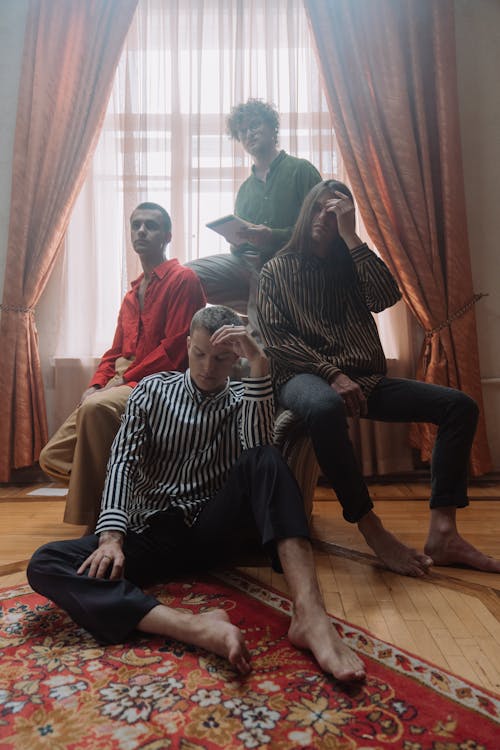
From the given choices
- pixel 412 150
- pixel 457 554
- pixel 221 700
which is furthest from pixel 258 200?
pixel 221 700

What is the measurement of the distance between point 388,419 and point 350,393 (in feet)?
0.69

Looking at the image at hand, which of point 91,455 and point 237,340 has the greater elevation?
point 237,340

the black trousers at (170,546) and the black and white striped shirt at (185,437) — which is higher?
the black and white striped shirt at (185,437)

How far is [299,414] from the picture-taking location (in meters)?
1.76

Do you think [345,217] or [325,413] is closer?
[325,413]

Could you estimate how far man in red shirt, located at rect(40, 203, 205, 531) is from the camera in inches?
77.6

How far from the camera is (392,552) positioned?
1.69m

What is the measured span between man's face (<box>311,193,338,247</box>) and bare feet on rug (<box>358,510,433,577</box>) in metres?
0.96

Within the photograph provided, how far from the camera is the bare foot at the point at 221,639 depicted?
106 centimetres

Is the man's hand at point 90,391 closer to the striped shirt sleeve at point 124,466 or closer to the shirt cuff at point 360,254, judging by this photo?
Answer: the striped shirt sleeve at point 124,466

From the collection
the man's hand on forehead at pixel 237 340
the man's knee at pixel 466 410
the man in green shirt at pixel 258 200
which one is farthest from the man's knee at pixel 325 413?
the man in green shirt at pixel 258 200

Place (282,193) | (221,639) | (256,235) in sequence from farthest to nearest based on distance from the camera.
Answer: (282,193) → (256,235) → (221,639)

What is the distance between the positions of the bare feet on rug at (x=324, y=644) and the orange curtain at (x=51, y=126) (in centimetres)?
234

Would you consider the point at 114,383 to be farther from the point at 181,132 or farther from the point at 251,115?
the point at 181,132
